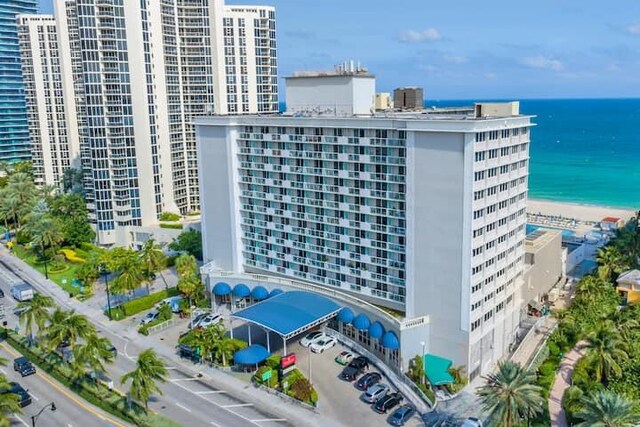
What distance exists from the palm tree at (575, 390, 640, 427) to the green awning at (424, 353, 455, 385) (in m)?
15.5

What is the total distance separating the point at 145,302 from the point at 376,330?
38377 millimetres

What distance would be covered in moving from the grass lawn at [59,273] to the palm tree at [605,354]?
76334 mm

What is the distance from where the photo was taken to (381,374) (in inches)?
2496

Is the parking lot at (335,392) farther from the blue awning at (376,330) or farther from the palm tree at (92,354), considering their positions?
the palm tree at (92,354)

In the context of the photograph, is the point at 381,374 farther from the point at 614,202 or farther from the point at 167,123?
the point at 614,202

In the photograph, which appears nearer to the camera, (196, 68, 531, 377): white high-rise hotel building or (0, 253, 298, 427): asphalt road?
(0, 253, 298, 427): asphalt road

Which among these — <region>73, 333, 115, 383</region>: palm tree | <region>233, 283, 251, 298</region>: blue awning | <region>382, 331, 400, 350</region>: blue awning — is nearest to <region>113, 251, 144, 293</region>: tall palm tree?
<region>233, 283, 251, 298</region>: blue awning

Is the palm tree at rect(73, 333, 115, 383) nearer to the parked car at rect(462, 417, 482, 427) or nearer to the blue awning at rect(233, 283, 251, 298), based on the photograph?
the blue awning at rect(233, 283, 251, 298)

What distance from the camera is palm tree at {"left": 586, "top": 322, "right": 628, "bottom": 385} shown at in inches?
2203

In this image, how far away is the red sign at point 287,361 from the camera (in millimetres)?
63406

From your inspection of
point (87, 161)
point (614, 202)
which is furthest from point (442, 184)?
point (614, 202)

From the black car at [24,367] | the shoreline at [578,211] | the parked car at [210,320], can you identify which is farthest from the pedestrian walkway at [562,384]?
the shoreline at [578,211]

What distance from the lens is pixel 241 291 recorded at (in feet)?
258

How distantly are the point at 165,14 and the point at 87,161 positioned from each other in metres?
36.8
